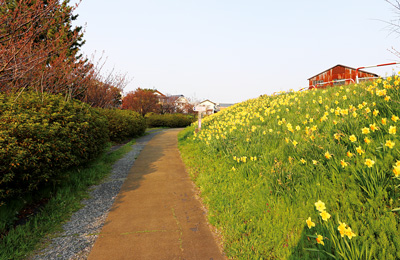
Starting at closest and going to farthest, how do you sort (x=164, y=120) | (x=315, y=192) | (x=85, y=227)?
(x=315, y=192)
(x=85, y=227)
(x=164, y=120)

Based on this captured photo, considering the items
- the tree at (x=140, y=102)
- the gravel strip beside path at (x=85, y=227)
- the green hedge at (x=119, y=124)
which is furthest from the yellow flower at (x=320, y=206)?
the tree at (x=140, y=102)

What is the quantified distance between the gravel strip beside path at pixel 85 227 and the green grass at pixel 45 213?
162 millimetres

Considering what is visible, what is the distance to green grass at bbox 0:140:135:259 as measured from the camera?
109 inches

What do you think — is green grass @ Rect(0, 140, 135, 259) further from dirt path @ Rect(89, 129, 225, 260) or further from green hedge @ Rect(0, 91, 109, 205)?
dirt path @ Rect(89, 129, 225, 260)

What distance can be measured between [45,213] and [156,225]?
6.64 feet

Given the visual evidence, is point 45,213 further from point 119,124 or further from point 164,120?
point 164,120

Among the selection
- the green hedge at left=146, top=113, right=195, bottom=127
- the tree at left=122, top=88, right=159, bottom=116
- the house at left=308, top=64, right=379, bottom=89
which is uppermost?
the house at left=308, top=64, right=379, bottom=89

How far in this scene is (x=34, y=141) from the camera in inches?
144

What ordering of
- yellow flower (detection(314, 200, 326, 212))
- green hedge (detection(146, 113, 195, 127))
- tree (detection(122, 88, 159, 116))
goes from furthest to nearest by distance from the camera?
tree (detection(122, 88, 159, 116)) < green hedge (detection(146, 113, 195, 127)) < yellow flower (detection(314, 200, 326, 212))

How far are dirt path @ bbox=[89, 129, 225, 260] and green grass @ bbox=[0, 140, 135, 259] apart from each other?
812 mm

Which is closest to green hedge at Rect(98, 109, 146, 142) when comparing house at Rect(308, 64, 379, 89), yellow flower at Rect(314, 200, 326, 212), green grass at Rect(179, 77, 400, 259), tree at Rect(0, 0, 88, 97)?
tree at Rect(0, 0, 88, 97)

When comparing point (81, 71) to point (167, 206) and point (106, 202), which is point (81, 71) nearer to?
point (106, 202)

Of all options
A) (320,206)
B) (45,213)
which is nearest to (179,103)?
(45,213)

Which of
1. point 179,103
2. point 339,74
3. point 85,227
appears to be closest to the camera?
point 85,227
